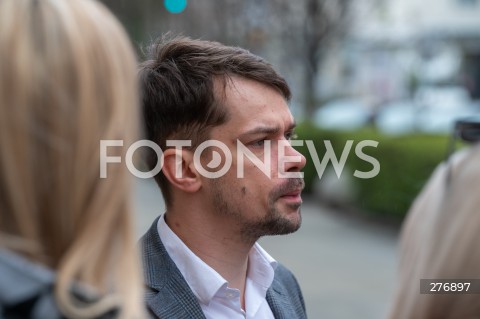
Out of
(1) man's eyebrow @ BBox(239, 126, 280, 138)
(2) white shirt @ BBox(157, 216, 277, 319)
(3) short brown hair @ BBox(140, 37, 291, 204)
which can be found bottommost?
(2) white shirt @ BBox(157, 216, 277, 319)

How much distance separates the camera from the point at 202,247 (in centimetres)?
246

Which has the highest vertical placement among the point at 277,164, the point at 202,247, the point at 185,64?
the point at 185,64

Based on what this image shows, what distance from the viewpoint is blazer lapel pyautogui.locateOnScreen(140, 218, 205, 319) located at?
2215 mm

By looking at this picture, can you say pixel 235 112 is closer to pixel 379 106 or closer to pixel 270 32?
pixel 270 32

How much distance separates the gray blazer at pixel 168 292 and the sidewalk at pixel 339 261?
3.95m

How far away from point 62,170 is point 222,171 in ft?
3.74

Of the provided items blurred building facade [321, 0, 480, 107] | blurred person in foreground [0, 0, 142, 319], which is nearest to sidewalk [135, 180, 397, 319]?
blurred person in foreground [0, 0, 142, 319]

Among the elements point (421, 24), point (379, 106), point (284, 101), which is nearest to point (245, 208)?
point (284, 101)

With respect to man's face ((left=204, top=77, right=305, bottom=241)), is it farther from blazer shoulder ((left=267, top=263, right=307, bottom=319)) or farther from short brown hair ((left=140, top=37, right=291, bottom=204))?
blazer shoulder ((left=267, top=263, right=307, bottom=319))

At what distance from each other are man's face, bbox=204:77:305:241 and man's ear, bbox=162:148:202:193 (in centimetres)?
5

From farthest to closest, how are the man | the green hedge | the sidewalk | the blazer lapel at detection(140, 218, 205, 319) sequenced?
the green hedge, the sidewalk, the man, the blazer lapel at detection(140, 218, 205, 319)

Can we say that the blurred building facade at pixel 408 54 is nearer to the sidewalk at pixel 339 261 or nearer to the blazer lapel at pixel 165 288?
the sidewalk at pixel 339 261

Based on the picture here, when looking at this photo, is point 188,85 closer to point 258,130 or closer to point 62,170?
point 258,130

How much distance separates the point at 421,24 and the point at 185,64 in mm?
38083
